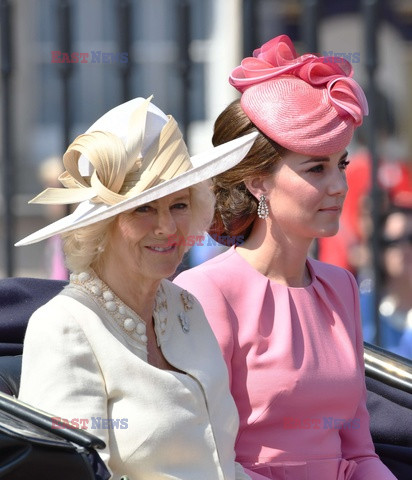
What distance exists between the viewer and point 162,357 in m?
2.42

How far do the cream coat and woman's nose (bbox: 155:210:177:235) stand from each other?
187 millimetres

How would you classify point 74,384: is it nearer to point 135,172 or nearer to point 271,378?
point 135,172

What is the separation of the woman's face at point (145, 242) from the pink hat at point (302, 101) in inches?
18.6

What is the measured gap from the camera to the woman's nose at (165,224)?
2355 mm

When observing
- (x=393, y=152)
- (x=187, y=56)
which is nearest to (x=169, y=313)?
(x=187, y=56)

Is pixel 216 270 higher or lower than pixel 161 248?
lower

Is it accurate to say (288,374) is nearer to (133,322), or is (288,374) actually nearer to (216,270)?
(216,270)

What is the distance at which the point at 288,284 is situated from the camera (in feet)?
9.43

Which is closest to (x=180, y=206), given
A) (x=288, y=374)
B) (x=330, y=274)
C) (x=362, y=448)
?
(x=288, y=374)

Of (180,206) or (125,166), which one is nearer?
(125,166)

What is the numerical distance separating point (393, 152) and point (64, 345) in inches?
232

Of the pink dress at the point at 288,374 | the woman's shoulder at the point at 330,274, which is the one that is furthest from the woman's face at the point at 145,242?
the woman's shoulder at the point at 330,274

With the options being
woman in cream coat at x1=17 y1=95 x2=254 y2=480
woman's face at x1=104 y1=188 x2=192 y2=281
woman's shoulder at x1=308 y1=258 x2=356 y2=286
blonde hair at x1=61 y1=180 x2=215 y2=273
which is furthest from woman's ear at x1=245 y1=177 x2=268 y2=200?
blonde hair at x1=61 y1=180 x2=215 y2=273

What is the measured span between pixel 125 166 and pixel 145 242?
0.51ft
